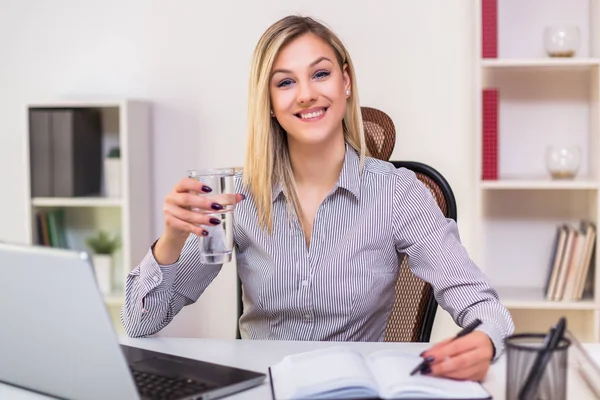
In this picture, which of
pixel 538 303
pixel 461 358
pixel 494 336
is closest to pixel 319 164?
pixel 494 336

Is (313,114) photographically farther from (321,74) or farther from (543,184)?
(543,184)

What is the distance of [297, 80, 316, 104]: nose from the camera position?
1.85 m

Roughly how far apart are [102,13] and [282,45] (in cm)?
172

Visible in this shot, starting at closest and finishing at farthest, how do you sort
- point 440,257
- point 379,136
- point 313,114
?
1. point 440,257
2. point 313,114
3. point 379,136

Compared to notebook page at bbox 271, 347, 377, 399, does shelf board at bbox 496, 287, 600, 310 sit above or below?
below

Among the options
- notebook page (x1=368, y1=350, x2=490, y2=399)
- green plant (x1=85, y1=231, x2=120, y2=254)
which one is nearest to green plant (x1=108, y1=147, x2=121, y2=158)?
green plant (x1=85, y1=231, x2=120, y2=254)

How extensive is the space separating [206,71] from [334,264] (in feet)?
5.54

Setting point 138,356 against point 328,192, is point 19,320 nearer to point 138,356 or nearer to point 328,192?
point 138,356

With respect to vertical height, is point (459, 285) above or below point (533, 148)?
below

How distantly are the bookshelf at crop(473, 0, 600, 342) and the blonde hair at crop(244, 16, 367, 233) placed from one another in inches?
45.4

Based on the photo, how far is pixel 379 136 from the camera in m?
2.15

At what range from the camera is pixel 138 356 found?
1.43 m

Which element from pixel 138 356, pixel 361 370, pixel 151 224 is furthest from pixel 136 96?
pixel 361 370

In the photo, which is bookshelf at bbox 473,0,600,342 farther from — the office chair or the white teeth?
the white teeth
